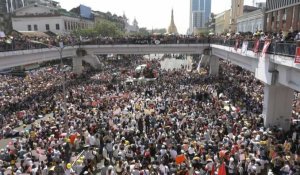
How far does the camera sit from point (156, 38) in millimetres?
45781

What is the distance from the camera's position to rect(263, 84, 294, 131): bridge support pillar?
20.0 metres

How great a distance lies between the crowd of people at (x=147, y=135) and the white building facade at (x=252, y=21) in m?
30.0

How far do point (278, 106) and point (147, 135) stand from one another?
8667mm

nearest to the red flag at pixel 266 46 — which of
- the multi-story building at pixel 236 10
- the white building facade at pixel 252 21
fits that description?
the white building facade at pixel 252 21

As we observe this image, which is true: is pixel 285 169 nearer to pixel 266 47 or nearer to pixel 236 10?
pixel 266 47

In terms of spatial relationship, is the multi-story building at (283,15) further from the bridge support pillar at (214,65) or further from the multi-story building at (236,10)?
the multi-story building at (236,10)

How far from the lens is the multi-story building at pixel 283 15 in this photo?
4130cm

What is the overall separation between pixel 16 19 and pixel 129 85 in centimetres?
5392

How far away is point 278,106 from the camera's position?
66.1 feet

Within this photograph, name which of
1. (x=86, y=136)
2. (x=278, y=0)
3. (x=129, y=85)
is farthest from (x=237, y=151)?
(x=278, y=0)

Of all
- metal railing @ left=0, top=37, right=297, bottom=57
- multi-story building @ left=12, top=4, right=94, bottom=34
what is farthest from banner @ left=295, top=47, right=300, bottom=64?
multi-story building @ left=12, top=4, right=94, bottom=34

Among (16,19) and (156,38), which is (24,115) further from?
(16,19)

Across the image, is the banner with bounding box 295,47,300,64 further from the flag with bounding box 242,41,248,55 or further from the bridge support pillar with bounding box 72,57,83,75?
the bridge support pillar with bounding box 72,57,83,75

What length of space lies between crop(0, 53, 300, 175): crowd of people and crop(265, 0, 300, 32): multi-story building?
50.9 ft
